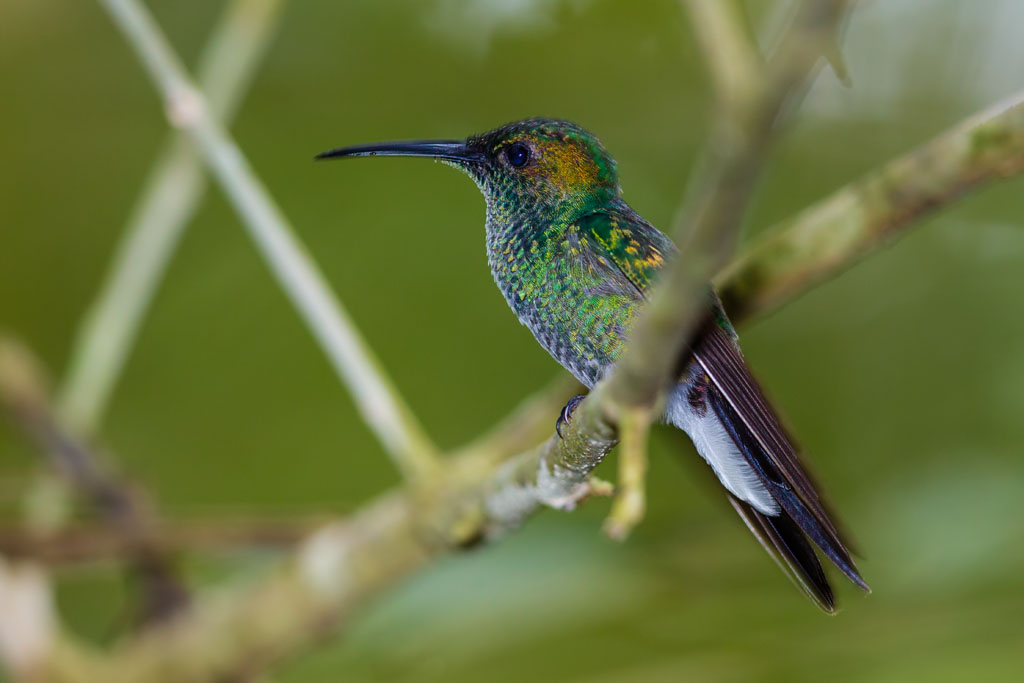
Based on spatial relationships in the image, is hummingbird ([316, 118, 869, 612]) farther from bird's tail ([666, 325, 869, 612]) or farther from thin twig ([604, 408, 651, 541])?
thin twig ([604, 408, 651, 541])

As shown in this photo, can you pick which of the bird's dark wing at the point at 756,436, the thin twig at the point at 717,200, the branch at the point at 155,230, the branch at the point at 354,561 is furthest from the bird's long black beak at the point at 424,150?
the branch at the point at 155,230

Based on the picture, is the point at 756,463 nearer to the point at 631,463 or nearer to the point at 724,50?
the point at 631,463

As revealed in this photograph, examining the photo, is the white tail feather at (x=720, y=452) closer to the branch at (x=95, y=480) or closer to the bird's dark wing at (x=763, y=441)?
the bird's dark wing at (x=763, y=441)

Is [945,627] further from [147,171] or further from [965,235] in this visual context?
[147,171]

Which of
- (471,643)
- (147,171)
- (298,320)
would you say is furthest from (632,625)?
(147,171)

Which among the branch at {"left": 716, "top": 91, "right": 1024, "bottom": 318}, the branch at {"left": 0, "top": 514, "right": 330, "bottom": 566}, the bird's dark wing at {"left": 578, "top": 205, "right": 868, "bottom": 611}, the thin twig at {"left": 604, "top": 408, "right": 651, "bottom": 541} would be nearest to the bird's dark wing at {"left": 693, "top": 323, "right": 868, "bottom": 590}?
the bird's dark wing at {"left": 578, "top": 205, "right": 868, "bottom": 611}

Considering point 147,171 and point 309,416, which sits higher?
point 147,171
